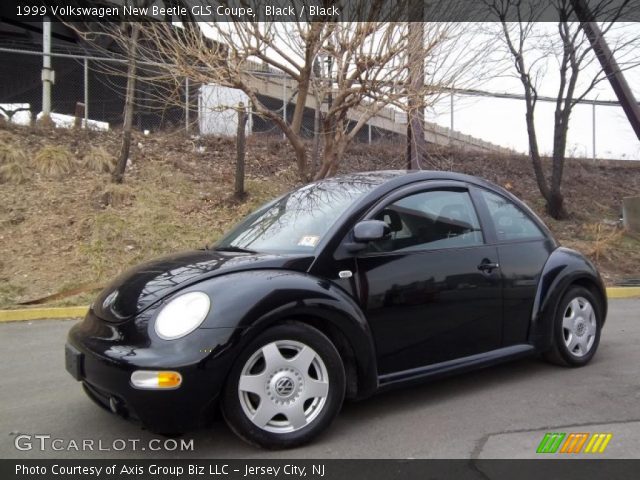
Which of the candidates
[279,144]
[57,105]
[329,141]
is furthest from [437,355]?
[57,105]

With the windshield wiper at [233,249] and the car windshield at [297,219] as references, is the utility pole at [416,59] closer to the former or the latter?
the car windshield at [297,219]

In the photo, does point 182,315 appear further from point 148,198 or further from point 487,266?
point 148,198

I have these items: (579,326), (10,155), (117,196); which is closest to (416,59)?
(579,326)

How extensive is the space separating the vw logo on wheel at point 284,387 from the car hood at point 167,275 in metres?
0.66

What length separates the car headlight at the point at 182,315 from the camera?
2889 millimetres

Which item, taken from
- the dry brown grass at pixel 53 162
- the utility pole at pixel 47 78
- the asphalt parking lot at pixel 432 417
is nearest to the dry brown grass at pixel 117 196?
the dry brown grass at pixel 53 162

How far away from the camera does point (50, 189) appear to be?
36.4 ft

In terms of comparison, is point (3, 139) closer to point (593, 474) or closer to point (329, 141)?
point (329, 141)

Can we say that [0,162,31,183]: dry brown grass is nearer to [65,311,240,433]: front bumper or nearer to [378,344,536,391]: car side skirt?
[65,311,240,433]: front bumper

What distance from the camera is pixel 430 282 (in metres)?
3.67

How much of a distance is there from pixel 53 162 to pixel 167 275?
32.0ft

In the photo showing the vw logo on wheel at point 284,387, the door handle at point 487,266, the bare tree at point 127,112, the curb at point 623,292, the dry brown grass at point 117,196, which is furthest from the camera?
the dry brown grass at point 117,196

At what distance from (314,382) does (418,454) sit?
700 millimetres

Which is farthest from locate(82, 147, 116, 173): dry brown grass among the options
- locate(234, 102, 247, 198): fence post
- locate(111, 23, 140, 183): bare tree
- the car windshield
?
the car windshield
